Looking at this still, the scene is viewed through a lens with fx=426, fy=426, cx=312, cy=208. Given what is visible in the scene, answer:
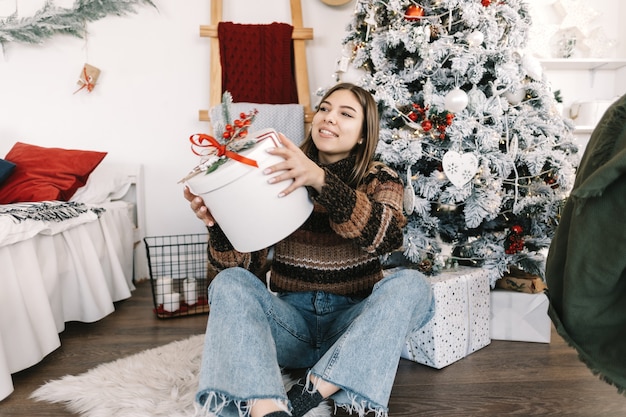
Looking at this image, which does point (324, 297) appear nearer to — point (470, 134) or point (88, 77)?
point (470, 134)

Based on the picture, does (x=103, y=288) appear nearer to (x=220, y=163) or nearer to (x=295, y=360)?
(x=295, y=360)

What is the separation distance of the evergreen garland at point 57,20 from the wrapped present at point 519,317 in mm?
2111

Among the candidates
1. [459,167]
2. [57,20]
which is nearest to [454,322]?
[459,167]

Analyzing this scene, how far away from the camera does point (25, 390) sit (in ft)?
3.54

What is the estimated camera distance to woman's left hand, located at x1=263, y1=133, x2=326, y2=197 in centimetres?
68

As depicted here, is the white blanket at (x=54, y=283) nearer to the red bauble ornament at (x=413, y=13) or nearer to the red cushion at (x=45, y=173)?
the red cushion at (x=45, y=173)

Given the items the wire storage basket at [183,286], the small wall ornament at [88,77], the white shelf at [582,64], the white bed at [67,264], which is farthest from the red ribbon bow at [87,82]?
the white shelf at [582,64]

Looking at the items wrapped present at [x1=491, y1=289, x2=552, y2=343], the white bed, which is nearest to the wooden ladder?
the white bed

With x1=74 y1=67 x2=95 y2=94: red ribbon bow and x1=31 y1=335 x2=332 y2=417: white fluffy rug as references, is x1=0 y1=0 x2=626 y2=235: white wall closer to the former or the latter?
x1=74 y1=67 x2=95 y2=94: red ribbon bow

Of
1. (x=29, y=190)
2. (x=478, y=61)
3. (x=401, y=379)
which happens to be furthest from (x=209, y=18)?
(x=401, y=379)

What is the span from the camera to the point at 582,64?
2.35 m

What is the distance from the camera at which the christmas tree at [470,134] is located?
1355mm

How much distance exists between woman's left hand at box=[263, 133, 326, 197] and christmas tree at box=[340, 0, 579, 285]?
0.70m

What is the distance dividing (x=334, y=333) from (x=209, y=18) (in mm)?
1868
